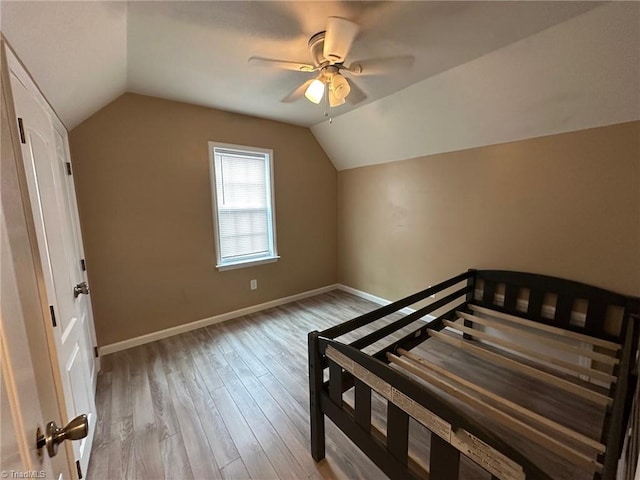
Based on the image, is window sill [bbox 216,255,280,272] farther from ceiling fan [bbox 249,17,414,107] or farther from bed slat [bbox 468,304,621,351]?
bed slat [bbox 468,304,621,351]

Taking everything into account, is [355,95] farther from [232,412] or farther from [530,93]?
[232,412]

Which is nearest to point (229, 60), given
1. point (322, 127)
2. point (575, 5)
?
point (322, 127)

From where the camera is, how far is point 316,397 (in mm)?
1476

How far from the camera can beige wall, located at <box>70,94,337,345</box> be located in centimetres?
243

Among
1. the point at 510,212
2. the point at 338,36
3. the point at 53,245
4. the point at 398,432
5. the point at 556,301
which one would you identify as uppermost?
the point at 338,36

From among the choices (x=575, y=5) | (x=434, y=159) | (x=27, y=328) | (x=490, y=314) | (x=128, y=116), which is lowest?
(x=490, y=314)

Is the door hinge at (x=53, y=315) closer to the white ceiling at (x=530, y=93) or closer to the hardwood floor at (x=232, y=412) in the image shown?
the hardwood floor at (x=232, y=412)

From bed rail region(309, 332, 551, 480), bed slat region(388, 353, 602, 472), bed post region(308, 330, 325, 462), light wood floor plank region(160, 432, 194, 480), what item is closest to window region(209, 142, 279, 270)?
light wood floor plank region(160, 432, 194, 480)

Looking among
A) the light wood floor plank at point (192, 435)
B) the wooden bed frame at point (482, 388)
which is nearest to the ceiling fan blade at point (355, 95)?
the wooden bed frame at point (482, 388)

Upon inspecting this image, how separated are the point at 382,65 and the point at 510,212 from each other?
5.77ft

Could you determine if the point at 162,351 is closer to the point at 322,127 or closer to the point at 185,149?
the point at 185,149

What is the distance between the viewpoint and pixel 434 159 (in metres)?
3.00

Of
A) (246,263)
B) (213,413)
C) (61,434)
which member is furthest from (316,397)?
(246,263)

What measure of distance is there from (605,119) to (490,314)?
1.71m
